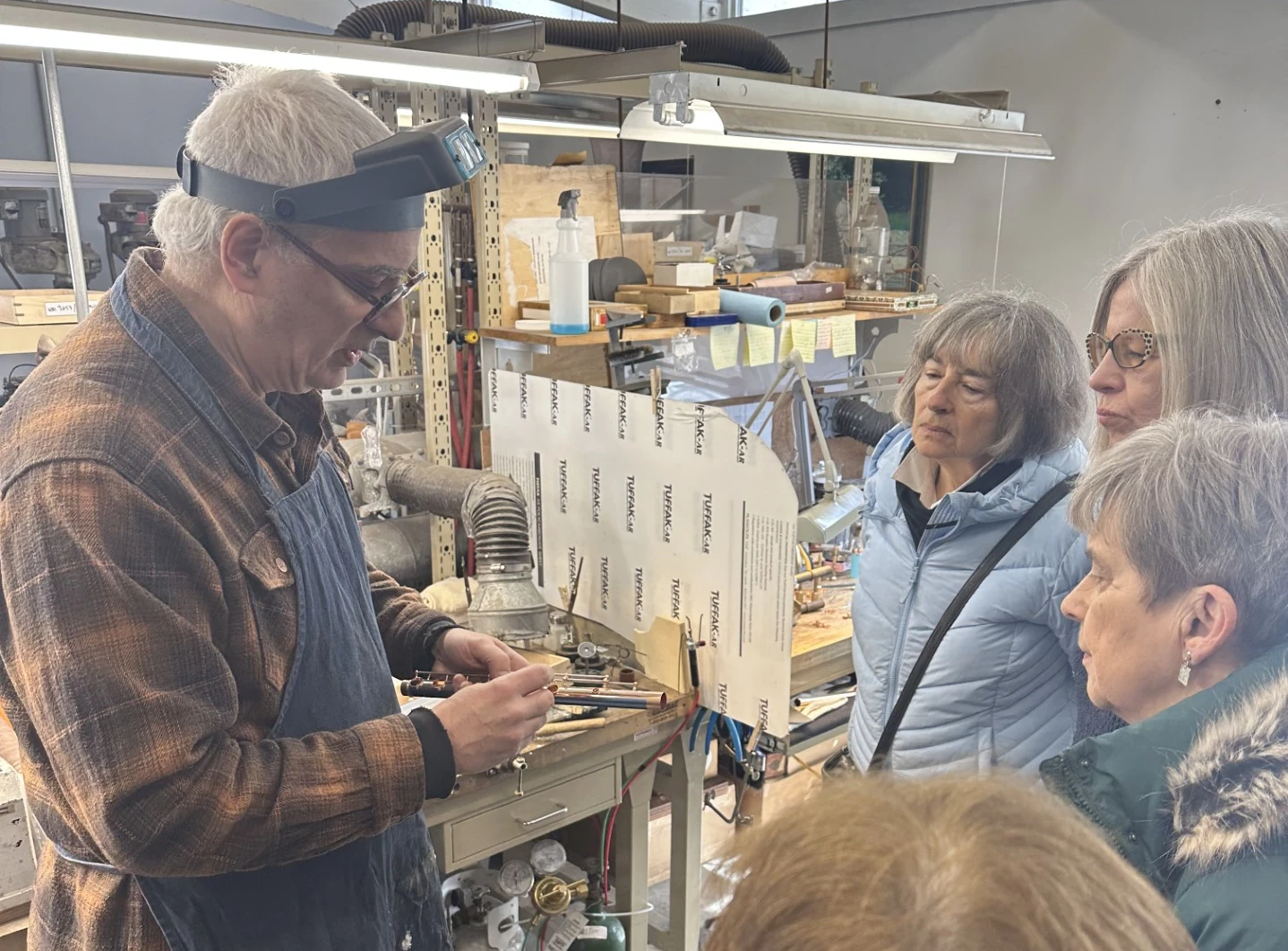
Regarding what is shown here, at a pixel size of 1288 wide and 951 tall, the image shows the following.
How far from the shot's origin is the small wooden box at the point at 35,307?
2654 millimetres

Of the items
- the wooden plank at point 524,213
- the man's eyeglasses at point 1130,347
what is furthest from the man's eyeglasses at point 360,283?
the wooden plank at point 524,213

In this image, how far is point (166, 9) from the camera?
483cm

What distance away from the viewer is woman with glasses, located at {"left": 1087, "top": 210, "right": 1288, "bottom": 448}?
1.06 m

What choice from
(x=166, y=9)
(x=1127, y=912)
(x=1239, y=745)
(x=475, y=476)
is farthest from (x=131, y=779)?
(x=166, y=9)

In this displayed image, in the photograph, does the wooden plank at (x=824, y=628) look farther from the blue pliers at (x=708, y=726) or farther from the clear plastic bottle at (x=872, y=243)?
the clear plastic bottle at (x=872, y=243)

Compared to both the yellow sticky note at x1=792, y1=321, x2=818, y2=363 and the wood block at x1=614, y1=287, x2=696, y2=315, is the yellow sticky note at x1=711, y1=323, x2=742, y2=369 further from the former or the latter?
the yellow sticky note at x1=792, y1=321, x2=818, y2=363

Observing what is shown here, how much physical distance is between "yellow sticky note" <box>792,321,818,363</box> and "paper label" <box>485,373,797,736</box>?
1.00 metres

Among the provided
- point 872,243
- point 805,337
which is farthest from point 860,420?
point 872,243

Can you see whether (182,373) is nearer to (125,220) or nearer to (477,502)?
(477,502)

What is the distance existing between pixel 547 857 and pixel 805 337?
5.46 ft

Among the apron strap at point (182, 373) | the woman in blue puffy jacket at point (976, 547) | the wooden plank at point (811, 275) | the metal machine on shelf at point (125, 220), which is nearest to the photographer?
the apron strap at point (182, 373)

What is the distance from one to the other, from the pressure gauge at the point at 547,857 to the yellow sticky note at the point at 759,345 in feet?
4.52

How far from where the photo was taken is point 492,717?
3.79ft

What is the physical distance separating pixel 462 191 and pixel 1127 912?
2.16 m
